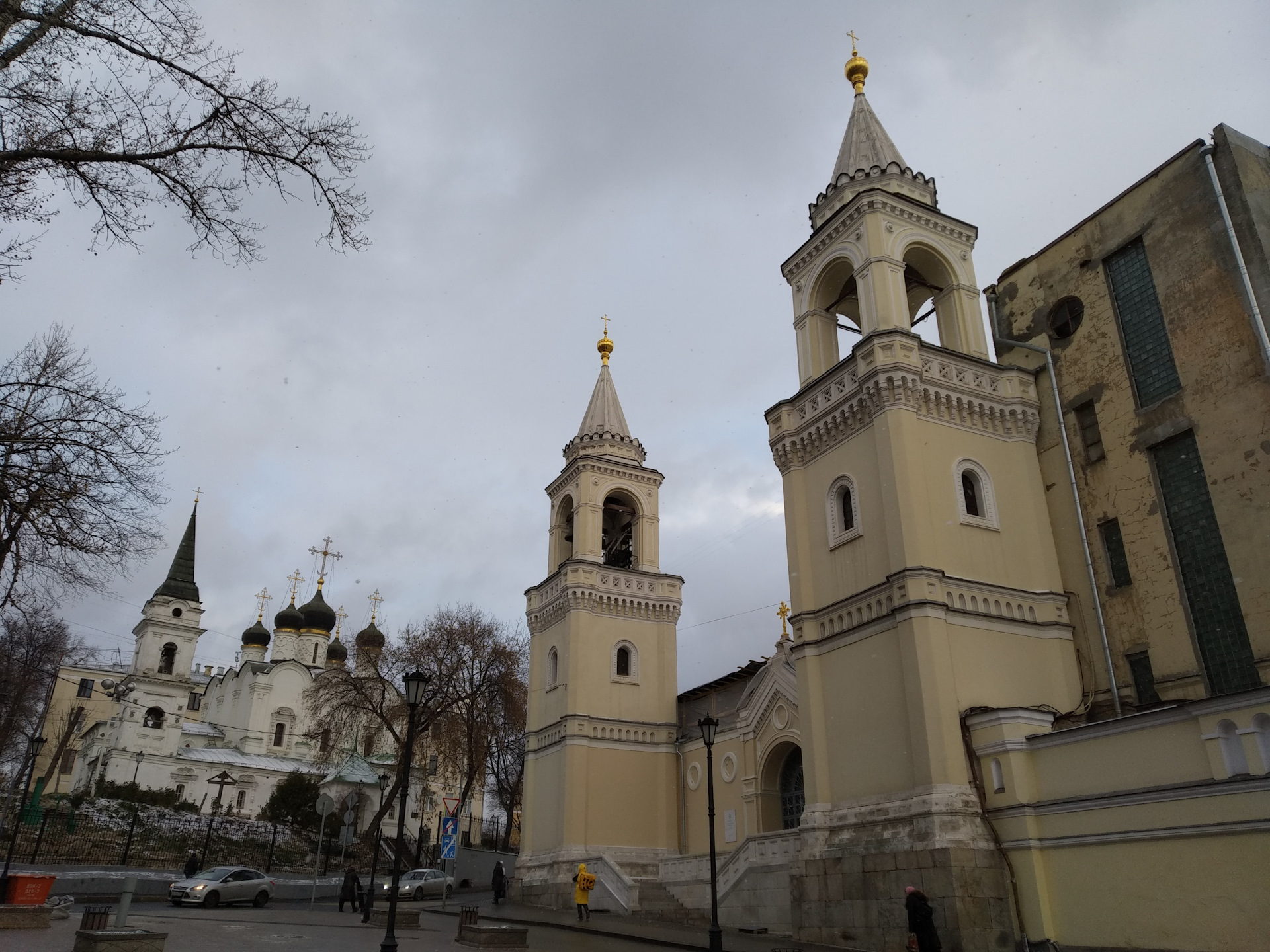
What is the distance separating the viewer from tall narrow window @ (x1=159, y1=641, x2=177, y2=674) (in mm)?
64812

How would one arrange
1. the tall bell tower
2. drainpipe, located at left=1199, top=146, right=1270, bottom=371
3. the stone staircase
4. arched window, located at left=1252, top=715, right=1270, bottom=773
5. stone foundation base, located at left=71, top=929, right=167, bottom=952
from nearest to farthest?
stone foundation base, located at left=71, top=929, right=167, bottom=952, arched window, located at left=1252, top=715, right=1270, bottom=773, drainpipe, located at left=1199, top=146, right=1270, bottom=371, the stone staircase, the tall bell tower

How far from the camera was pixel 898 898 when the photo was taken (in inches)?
619

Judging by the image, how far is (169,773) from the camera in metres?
58.2

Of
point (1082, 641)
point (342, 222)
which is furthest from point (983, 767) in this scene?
point (342, 222)

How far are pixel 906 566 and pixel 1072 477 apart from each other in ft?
15.8

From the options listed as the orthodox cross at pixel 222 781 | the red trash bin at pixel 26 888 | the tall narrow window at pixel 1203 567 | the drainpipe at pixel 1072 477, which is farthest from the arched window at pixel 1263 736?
the orthodox cross at pixel 222 781

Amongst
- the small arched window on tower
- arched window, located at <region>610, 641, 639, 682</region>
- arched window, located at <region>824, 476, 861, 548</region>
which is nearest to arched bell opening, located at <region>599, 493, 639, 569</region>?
the small arched window on tower

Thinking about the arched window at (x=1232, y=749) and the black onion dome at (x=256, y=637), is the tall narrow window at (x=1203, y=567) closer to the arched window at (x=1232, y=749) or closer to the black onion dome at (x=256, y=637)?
the arched window at (x=1232, y=749)

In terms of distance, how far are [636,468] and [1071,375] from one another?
17.4 metres

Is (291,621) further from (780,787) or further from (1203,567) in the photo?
(1203,567)

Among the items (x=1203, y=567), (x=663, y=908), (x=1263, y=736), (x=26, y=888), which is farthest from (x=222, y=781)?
(x=1263, y=736)

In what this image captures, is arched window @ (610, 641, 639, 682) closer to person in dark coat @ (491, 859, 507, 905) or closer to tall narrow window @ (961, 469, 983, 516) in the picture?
person in dark coat @ (491, 859, 507, 905)

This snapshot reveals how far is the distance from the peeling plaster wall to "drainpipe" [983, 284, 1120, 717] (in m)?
0.13

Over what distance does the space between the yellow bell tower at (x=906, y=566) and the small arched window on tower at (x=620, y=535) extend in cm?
1320
